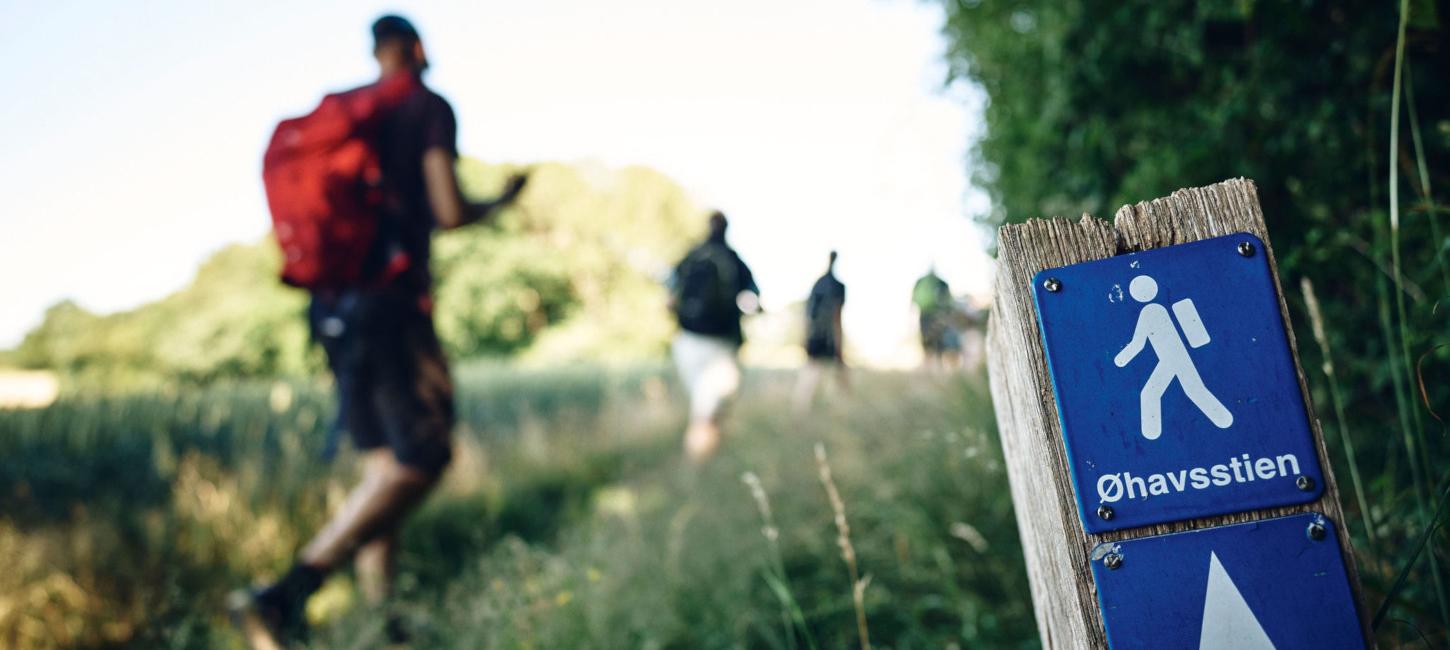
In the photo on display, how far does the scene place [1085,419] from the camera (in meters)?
0.85

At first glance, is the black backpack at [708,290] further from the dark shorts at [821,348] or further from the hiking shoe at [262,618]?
the hiking shoe at [262,618]

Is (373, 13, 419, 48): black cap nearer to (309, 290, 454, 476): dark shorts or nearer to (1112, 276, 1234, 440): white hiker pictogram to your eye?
(309, 290, 454, 476): dark shorts

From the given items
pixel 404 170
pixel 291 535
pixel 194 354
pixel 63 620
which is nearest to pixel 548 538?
pixel 291 535

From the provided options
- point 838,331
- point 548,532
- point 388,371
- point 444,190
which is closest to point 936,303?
point 444,190

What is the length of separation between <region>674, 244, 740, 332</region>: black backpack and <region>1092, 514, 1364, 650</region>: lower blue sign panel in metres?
4.42

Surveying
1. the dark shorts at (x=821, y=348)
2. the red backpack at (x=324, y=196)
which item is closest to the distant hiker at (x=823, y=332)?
the dark shorts at (x=821, y=348)

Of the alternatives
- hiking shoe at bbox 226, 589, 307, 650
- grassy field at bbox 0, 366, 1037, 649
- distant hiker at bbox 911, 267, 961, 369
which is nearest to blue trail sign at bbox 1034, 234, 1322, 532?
grassy field at bbox 0, 366, 1037, 649

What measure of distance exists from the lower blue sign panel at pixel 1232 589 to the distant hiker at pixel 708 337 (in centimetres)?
442

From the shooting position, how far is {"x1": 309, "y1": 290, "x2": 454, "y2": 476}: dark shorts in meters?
2.85

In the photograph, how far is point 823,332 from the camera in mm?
7703

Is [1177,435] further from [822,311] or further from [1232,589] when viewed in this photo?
[822,311]

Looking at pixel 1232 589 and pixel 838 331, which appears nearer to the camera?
pixel 1232 589

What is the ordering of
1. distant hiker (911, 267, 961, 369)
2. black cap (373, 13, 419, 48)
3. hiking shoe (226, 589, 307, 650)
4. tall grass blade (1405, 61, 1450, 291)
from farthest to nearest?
black cap (373, 13, 419, 48), hiking shoe (226, 589, 307, 650), distant hiker (911, 267, 961, 369), tall grass blade (1405, 61, 1450, 291)

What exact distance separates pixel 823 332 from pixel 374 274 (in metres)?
5.39
